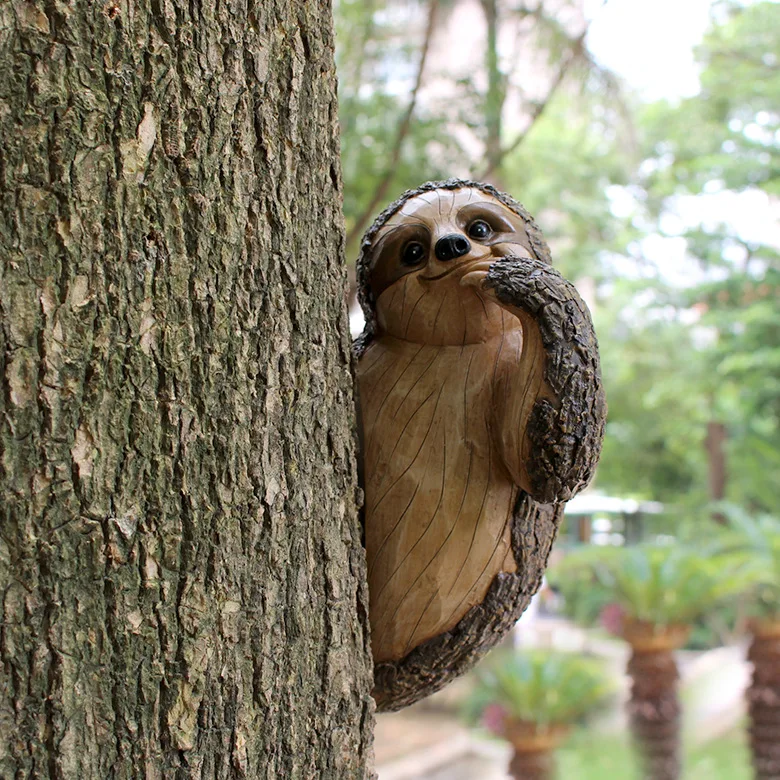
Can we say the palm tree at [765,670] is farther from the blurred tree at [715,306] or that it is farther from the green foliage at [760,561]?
the blurred tree at [715,306]

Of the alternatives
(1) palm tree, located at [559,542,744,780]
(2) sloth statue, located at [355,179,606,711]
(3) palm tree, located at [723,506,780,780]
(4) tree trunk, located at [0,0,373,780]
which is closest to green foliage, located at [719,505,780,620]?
(3) palm tree, located at [723,506,780,780]

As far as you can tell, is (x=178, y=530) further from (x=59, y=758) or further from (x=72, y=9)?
(x=72, y=9)

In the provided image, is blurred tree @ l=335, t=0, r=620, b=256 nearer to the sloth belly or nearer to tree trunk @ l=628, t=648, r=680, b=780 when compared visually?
the sloth belly

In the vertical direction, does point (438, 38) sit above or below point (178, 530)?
above

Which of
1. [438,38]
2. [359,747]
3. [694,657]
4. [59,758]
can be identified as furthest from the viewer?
[694,657]

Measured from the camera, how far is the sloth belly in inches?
31.1

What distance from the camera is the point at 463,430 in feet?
2.62

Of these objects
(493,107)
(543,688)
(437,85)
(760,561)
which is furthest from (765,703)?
(437,85)

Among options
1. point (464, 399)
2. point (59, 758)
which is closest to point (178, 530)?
point (59, 758)

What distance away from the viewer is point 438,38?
3.93m

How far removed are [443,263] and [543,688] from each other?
378 cm

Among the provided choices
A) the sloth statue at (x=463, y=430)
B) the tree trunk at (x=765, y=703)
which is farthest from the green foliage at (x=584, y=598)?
the sloth statue at (x=463, y=430)

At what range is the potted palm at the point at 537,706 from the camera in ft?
13.3

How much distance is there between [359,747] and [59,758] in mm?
265
